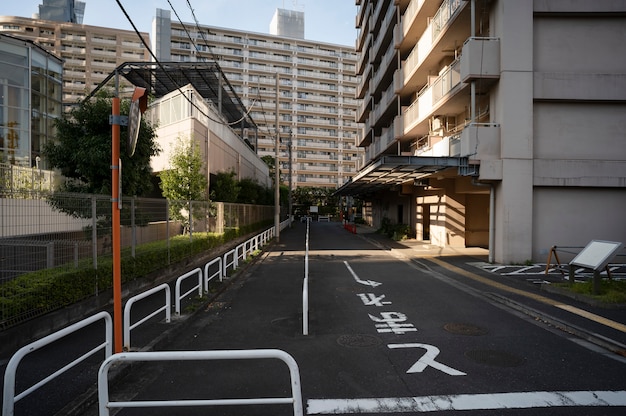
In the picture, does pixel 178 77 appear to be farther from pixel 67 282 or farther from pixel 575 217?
pixel 575 217

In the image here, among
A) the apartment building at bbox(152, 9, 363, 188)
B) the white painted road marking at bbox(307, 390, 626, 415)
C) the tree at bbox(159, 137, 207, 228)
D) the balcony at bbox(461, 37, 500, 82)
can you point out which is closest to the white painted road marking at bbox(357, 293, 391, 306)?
the white painted road marking at bbox(307, 390, 626, 415)

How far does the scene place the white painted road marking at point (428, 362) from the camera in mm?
4680

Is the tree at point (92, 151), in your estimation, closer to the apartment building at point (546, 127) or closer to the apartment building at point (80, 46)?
the apartment building at point (546, 127)

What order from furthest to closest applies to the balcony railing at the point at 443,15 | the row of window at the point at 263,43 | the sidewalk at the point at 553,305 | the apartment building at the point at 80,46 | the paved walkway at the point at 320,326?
the row of window at the point at 263,43
the apartment building at the point at 80,46
the balcony railing at the point at 443,15
the sidewalk at the point at 553,305
the paved walkway at the point at 320,326

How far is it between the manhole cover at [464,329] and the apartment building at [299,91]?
68.1 m

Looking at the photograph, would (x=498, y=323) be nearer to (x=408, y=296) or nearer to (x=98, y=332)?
(x=408, y=296)

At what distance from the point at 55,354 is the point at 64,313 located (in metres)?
1.45

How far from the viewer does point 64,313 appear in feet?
20.7

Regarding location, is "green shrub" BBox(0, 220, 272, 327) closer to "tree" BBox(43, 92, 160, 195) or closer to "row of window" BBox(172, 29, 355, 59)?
"tree" BBox(43, 92, 160, 195)

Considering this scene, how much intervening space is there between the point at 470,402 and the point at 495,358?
148 centimetres

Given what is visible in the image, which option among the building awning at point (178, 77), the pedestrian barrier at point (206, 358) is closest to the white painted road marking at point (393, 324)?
the pedestrian barrier at point (206, 358)

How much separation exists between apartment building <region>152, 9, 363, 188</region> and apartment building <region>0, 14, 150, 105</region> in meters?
11.4

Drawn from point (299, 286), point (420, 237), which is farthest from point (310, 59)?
point (299, 286)

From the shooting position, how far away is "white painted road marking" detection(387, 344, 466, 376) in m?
4.68
